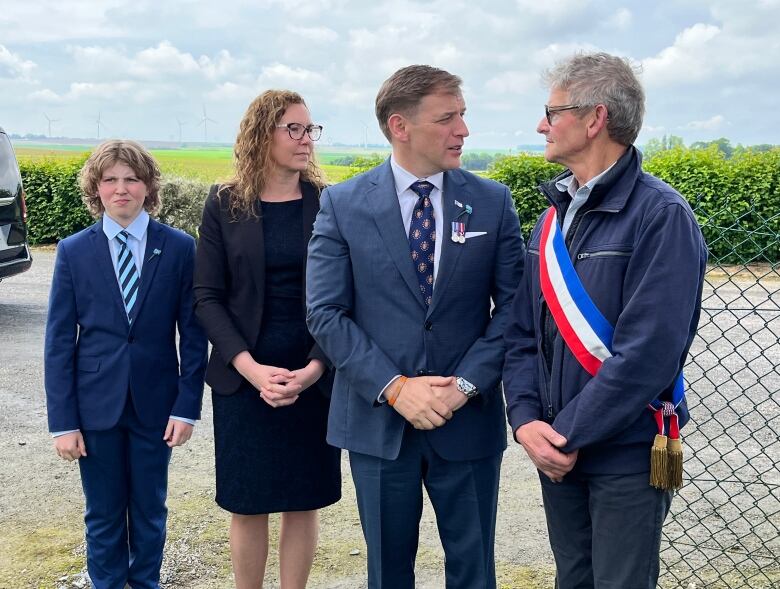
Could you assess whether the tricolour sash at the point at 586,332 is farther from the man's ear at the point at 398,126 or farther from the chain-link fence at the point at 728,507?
the chain-link fence at the point at 728,507

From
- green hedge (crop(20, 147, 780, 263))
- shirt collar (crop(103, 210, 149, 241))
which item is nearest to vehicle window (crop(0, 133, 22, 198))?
green hedge (crop(20, 147, 780, 263))

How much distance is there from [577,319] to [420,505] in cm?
87

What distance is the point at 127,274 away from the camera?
125 inches

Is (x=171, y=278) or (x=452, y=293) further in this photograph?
(x=171, y=278)

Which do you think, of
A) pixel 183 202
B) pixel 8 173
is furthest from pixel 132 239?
pixel 183 202

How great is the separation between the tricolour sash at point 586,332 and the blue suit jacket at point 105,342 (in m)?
1.49

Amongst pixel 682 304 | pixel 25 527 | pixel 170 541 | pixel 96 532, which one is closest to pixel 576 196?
pixel 682 304

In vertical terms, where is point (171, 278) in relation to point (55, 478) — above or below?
above

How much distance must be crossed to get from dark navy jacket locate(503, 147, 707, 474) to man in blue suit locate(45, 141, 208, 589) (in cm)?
143

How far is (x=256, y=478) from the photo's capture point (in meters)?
3.16

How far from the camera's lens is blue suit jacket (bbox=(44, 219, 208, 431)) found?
3098 millimetres

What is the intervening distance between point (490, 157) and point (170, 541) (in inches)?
499

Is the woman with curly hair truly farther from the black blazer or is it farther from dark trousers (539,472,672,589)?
dark trousers (539,472,672,589)

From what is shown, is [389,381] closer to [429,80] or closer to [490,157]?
[429,80]
